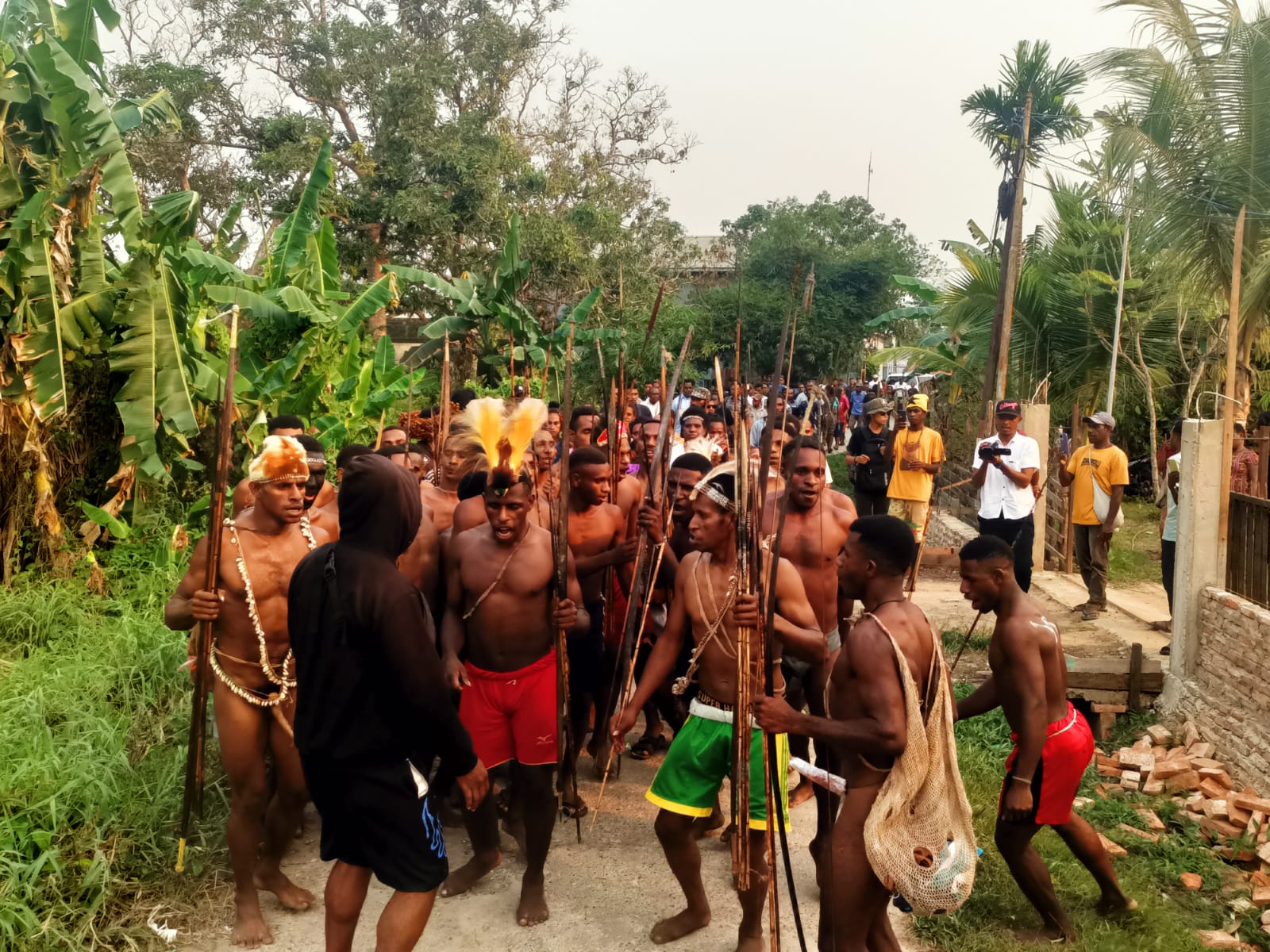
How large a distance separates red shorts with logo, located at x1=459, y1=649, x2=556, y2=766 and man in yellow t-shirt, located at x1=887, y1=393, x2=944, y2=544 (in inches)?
280

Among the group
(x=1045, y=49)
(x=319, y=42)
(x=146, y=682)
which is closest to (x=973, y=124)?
(x=1045, y=49)

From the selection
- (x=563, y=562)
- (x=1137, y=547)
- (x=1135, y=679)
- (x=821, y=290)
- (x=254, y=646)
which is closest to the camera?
(x=254, y=646)

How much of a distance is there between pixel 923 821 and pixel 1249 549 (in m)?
4.70

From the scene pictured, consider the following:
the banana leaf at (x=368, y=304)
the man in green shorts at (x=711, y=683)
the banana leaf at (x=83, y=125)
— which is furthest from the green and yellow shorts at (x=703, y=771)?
the banana leaf at (x=368, y=304)

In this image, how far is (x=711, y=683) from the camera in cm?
422

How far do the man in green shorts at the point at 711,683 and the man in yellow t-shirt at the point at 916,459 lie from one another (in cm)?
690

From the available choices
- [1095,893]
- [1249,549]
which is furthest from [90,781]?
[1249,549]

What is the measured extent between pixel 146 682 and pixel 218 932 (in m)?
2.60

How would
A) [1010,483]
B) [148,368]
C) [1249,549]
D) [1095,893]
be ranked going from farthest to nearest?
1. [1010,483]
2. [148,368]
3. [1249,549]
4. [1095,893]

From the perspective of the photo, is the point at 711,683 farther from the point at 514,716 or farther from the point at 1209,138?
the point at 1209,138

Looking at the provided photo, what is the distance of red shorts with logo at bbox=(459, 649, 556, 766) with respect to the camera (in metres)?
4.54

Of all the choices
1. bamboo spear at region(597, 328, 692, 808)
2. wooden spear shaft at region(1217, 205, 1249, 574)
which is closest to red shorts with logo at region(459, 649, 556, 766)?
bamboo spear at region(597, 328, 692, 808)

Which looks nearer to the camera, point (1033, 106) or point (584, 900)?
point (584, 900)

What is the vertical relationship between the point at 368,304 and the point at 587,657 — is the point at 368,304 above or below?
above
